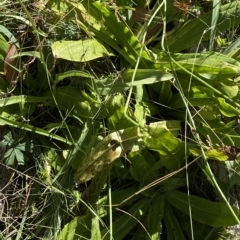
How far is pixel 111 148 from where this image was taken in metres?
1.17

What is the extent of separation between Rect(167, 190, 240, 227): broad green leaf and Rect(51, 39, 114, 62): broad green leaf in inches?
17.5

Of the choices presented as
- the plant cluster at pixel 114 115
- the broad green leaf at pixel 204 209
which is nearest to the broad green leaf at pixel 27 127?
the plant cluster at pixel 114 115

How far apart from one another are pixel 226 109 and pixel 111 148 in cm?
32

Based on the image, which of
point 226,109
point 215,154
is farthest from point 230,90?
point 215,154

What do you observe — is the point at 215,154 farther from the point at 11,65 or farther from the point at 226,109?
the point at 11,65

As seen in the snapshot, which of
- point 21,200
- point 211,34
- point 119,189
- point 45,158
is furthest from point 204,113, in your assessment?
point 21,200

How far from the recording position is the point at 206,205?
127 centimetres

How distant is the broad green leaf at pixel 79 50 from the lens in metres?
1.20

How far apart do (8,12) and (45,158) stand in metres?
0.43

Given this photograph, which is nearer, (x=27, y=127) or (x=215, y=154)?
(x=215, y=154)

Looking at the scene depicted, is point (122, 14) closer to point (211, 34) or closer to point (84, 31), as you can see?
point (84, 31)

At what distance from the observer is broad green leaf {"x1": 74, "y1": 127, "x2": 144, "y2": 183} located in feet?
3.83

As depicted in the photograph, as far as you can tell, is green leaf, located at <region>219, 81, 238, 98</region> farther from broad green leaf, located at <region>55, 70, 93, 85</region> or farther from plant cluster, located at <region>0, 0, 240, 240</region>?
broad green leaf, located at <region>55, 70, 93, 85</region>

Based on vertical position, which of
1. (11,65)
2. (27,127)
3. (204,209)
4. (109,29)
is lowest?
(204,209)
